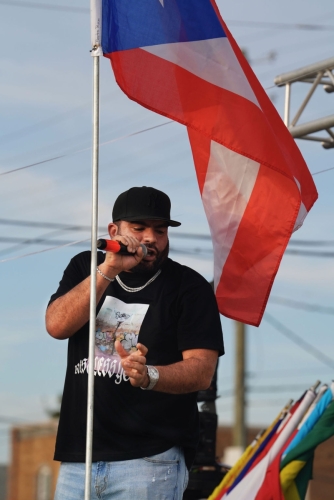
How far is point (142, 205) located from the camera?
3.84m

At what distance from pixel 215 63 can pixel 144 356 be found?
172 centimetres

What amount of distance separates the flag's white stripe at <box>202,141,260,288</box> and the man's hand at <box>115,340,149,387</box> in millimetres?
1506

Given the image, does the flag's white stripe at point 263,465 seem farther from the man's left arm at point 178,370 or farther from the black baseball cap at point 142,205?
the black baseball cap at point 142,205

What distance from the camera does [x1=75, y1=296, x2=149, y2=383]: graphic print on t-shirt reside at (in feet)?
12.0

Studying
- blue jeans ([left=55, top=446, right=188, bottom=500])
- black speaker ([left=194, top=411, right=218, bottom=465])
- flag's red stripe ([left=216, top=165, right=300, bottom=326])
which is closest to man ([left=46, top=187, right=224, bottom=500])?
blue jeans ([left=55, top=446, right=188, bottom=500])

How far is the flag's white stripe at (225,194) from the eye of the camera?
4.73 m

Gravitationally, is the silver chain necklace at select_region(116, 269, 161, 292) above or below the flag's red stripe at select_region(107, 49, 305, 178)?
below

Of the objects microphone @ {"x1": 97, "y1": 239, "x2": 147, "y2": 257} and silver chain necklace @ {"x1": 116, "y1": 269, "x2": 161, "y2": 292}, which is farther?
silver chain necklace @ {"x1": 116, "y1": 269, "x2": 161, "y2": 292}

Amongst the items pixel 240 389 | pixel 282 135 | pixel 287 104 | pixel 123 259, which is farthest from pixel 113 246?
pixel 240 389

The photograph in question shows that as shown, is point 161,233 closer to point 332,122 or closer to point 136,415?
point 136,415

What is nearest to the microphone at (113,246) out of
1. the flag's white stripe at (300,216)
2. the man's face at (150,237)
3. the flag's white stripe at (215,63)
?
the man's face at (150,237)

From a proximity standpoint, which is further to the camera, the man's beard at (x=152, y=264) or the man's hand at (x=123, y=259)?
the man's beard at (x=152, y=264)

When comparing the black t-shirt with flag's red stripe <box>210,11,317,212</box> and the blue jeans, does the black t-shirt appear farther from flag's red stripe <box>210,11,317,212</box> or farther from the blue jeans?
flag's red stripe <box>210,11,317,212</box>

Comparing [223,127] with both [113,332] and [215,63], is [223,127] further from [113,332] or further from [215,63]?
[113,332]
